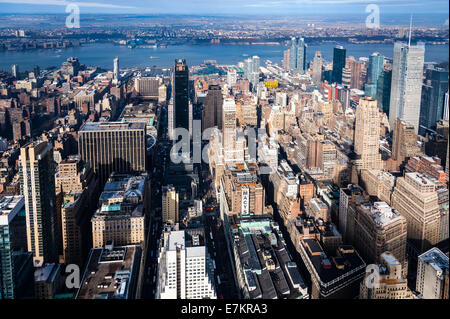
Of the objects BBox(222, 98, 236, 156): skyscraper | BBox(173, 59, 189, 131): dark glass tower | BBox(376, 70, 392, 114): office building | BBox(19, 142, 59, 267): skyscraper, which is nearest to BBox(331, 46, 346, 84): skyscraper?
BBox(376, 70, 392, 114): office building

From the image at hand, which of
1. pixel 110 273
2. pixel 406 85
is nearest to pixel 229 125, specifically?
pixel 406 85

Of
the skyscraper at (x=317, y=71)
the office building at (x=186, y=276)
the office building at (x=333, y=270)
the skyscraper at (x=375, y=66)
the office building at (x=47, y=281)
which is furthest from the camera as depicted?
the skyscraper at (x=317, y=71)

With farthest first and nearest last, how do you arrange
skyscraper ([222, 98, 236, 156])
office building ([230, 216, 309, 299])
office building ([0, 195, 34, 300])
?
skyscraper ([222, 98, 236, 156]) < office building ([230, 216, 309, 299]) < office building ([0, 195, 34, 300])

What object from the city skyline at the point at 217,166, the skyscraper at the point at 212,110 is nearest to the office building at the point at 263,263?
the city skyline at the point at 217,166

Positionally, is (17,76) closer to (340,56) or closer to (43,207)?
(43,207)

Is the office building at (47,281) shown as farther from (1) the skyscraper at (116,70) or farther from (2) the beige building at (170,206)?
(1) the skyscraper at (116,70)

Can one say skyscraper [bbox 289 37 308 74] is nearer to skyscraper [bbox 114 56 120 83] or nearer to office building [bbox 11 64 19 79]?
skyscraper [bbox 114 56 120 83]
